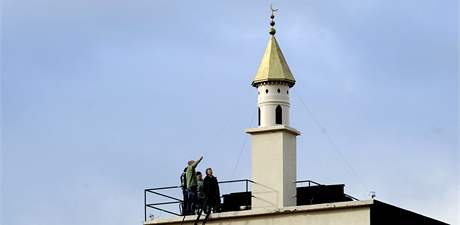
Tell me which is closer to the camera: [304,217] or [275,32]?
[304,217]

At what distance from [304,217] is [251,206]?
11.7 ft

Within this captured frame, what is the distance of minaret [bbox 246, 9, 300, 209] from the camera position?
87.1 metres

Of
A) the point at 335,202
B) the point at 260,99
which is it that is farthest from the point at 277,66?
the point at 335,202

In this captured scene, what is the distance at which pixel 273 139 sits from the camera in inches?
3460

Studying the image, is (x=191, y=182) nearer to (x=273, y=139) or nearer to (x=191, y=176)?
(x=191, y=176)

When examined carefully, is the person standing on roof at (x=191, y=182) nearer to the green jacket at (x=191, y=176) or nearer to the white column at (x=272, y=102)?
the green jacket at (x=191, y=176)

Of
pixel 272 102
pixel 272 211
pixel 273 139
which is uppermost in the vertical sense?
pixel 272 102

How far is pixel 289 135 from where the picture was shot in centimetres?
8806

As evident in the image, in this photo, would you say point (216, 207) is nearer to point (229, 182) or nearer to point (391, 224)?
point (229, 182)

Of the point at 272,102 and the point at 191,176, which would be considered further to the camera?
the point at 272,102

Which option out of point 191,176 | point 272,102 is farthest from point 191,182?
point 272,102

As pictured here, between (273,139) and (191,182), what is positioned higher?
(273,139)

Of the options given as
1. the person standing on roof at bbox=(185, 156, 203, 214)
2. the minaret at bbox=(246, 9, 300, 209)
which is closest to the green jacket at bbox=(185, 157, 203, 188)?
the person standing on roof at bbox=(185, 156, 203, 214)

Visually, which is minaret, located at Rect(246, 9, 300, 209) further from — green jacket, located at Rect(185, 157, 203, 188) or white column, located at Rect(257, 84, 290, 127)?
green jacket, located at Rect(185, 157, 203, 188)
